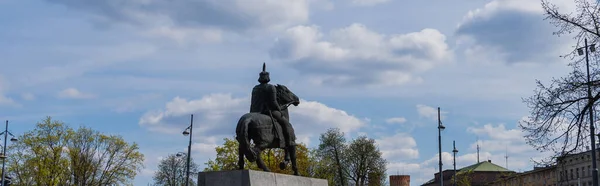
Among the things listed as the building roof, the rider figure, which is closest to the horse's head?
the rider figure

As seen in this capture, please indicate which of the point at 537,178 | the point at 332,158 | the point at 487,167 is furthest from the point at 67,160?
the point at 487,167

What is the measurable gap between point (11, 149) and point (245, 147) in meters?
45.8

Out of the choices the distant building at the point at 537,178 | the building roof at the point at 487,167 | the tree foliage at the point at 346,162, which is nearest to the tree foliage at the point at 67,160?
the tree foliage at the point at 346,162

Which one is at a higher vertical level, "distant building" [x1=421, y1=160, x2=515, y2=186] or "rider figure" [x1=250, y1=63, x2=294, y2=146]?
"distant building" [x1=421, y1=160, x2=515, y2=186]

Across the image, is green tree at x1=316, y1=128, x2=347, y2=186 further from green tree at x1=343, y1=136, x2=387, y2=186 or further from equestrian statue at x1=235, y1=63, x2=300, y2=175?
equestrian statue at x1=235, y1=63, x2=300, y2=175

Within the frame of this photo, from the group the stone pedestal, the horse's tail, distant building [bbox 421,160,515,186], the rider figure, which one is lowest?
the stone pedestal

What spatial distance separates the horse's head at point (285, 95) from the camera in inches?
803

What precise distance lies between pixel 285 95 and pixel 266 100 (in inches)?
40.8

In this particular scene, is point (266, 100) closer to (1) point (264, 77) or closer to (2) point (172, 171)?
(1) point (264, 77)

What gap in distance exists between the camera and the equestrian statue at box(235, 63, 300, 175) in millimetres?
18375

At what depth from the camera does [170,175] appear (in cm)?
8675

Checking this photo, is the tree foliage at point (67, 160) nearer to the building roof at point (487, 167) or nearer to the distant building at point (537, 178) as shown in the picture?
the distant building at point (537, 178)

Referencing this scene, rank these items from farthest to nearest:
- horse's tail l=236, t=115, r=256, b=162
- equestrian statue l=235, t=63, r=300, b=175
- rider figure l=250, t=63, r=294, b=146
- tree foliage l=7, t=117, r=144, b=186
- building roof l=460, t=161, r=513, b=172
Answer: building roof l=460, t=161, r=513, b=172
tree foliage l=7, t=117, r=144, b=186
rider figure l=250, t=63, r=294, b=146
equestrian statue l=235, t=63, r=300, b=175
horse's tail l=236, t=115, r=256, b=162

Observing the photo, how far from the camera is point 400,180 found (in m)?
88.4
